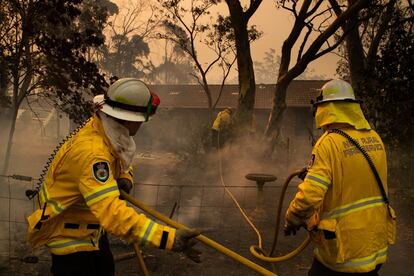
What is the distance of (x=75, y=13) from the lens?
5438 millimetres

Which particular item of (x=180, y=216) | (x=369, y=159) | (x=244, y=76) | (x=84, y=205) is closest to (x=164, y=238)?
(x=84, y=205)

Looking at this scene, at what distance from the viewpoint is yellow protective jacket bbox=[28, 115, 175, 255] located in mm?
2246

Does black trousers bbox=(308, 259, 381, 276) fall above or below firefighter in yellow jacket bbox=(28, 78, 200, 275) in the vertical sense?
below

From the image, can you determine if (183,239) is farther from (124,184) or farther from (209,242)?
(124,184)

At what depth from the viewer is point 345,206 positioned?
271 cm

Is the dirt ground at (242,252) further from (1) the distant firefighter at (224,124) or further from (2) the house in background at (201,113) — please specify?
(2) the house in background at (201,113)

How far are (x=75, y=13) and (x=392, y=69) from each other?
5.94 m

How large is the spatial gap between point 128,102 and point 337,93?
154 centimetres

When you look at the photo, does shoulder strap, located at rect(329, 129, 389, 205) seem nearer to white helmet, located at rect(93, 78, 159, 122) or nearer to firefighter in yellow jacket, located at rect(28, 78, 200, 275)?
firefighter in yellow jacket, located at rect(28, 78, 200, 275)

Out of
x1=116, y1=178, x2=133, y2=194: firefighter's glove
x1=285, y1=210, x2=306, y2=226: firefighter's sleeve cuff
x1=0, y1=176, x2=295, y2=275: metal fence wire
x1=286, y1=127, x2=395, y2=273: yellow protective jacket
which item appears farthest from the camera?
x1=0, y1=176, x2=295, y2=275: metal fence wire

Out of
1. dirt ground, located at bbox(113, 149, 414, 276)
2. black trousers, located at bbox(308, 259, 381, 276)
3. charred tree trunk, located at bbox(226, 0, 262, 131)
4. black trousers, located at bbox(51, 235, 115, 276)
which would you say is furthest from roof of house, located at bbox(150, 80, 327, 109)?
black trousers, located at bbox(51, 235, 115, 276)

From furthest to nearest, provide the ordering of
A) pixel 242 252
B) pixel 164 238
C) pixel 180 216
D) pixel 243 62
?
pixel 243 62 → pixel 180 216 → pixel 242 252 → pixel 164 238

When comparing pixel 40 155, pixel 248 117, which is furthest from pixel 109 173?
pixel 40 155

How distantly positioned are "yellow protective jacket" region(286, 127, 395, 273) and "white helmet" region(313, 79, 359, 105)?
0.33 metres
